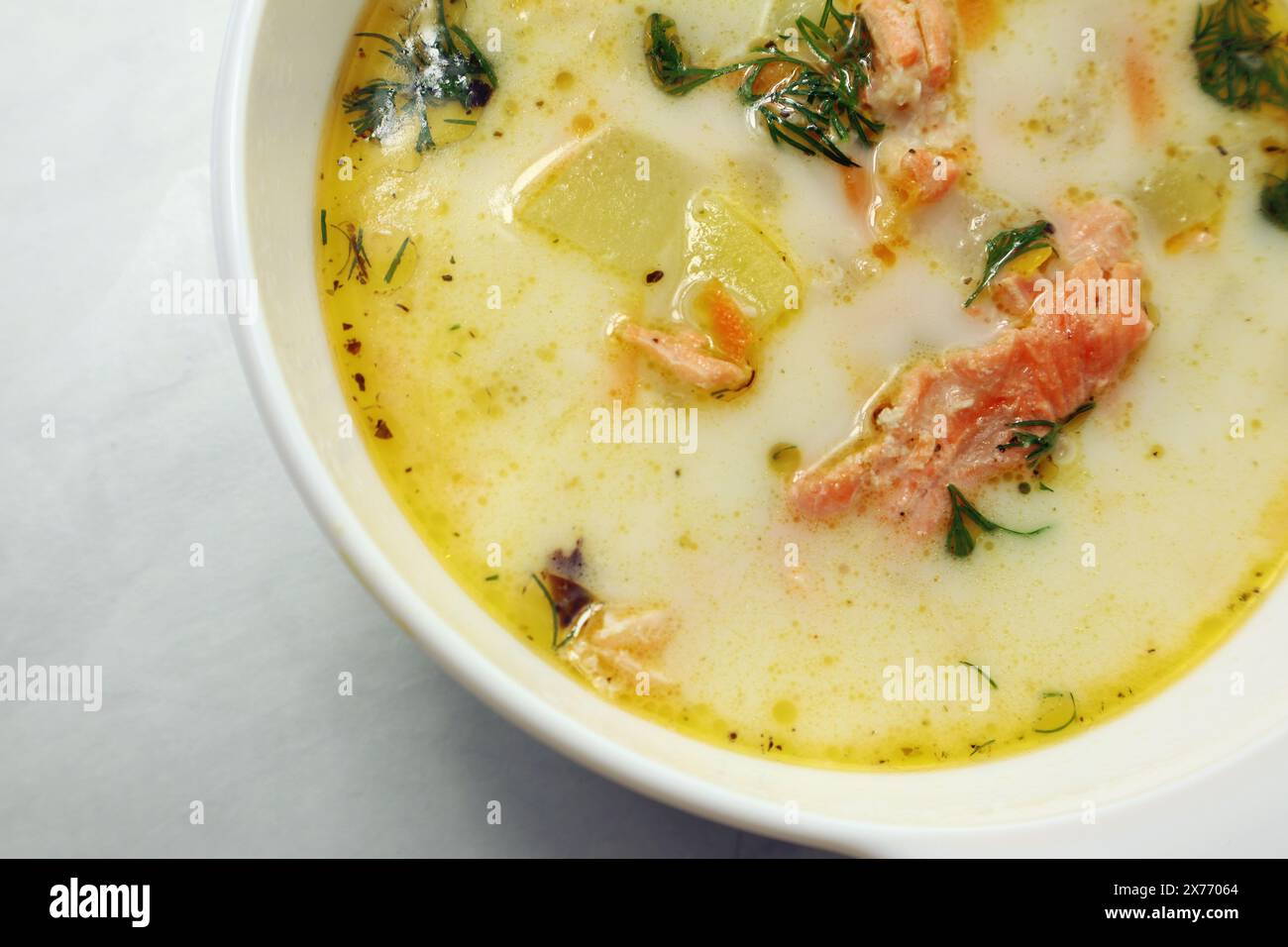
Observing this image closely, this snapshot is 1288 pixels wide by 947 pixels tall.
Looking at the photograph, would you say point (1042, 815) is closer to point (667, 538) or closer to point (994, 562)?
point (994, 562)

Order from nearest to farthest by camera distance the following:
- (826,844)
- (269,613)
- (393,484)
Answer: (826,844), (393,484), (269,613)

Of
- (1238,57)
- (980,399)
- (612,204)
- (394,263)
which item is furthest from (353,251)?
(1238,57)

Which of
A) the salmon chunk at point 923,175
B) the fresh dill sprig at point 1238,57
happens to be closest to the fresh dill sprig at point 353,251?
the salmon chunk at point 923,175

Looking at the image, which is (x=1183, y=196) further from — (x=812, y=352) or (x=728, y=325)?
(x=728, y=325)

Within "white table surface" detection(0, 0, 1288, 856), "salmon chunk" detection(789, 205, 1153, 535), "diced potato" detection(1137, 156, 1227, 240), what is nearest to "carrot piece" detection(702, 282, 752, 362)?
"salmon chunk" detection(789, 205, 1153, 535)

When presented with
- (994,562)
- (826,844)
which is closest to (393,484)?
(826,844)

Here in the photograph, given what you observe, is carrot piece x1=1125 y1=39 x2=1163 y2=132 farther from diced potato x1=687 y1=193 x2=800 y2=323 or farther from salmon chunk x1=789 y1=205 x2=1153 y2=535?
diced potato x1=687 y1=193 x2=800 y2=323

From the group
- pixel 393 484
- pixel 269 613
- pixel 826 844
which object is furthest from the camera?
pixel 269 613
